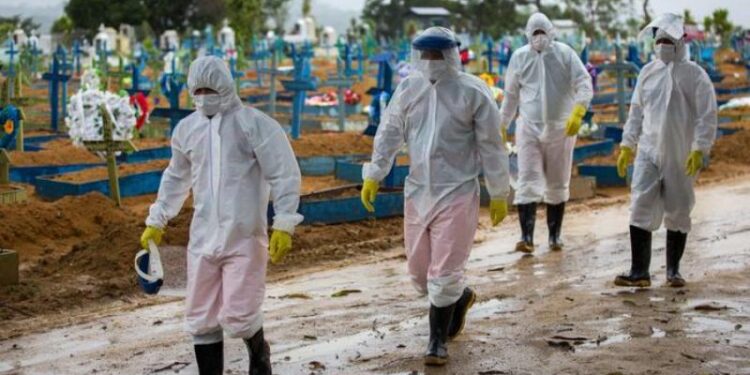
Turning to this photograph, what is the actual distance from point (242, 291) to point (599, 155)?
12167 mm

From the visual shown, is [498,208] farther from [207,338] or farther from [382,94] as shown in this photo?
[382,94]

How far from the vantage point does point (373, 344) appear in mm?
6871

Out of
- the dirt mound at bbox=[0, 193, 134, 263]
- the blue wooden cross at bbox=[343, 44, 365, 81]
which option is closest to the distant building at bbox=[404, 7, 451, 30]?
the blue wooden cross at bbox=[343, 44, 365, 81]

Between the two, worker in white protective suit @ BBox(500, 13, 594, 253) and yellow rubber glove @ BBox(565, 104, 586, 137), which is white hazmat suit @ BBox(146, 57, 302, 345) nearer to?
yellow rubber glove @ BBox(565, 104, 586, 137)

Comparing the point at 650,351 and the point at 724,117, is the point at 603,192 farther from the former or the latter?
the point at 724,117

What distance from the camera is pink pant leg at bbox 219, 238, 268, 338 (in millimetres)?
5801

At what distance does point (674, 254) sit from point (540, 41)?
7.44 ft

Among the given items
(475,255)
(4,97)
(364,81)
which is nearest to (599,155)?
(475,255)

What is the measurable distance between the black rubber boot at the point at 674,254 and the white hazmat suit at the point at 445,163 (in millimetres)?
2176

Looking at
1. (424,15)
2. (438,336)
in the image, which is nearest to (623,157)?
(438,336)

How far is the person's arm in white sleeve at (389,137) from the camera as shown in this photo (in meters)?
6.71

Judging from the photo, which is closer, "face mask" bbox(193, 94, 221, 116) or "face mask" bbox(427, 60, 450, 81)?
"face mask" bbox(193, 94, 221, 116)

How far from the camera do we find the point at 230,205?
5.87 m

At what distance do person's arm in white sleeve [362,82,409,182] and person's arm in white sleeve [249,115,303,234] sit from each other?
0.92 meters
